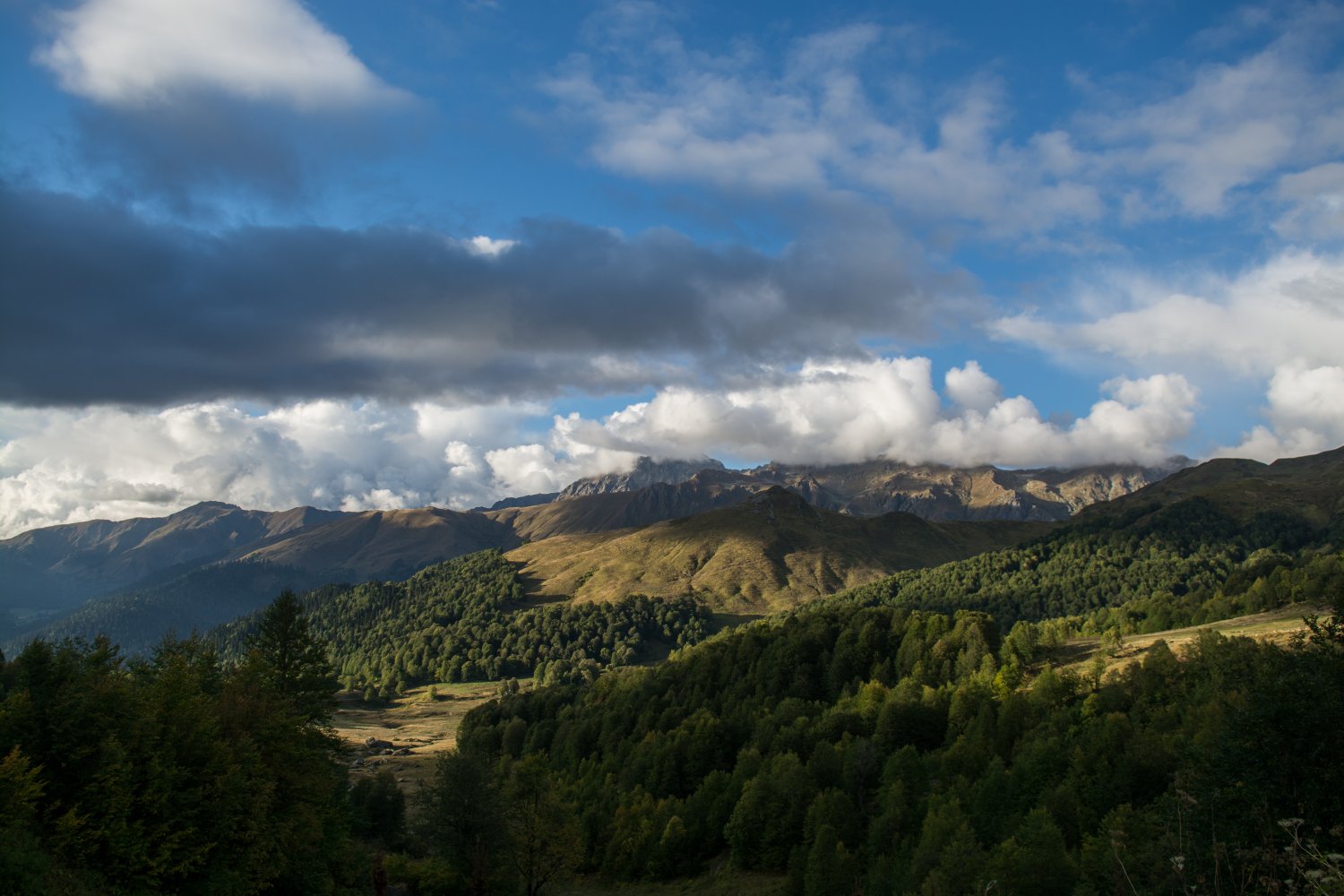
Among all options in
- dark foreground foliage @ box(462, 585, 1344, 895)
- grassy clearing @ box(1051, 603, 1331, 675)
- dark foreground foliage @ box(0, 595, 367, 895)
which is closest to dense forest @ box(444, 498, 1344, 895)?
dark foreground foliage @ box(462, 585, 1344, 895)

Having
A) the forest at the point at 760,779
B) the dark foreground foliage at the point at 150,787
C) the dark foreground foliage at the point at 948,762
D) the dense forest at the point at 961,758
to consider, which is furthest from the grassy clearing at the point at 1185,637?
the dark foreground foliage at the point at 150,787

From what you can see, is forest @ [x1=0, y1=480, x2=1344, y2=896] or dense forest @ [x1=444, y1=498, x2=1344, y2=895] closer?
dense forest @ [x1=444, y1=498, x2=1344, y2=895]

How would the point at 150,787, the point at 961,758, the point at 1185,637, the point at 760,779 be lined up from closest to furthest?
→ the point at 150,787, the point at 961,758, the point at 760,779, the point at 1185,637

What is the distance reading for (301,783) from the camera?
49219 mm

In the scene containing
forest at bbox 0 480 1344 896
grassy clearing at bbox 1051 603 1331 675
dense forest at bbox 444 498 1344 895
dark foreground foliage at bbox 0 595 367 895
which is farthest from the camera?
grassy clearing at bbox 1051 603 1331 675

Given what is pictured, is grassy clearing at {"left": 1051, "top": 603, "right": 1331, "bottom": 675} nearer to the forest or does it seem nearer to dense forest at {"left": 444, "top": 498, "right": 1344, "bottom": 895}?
the forest

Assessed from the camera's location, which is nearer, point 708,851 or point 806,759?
point 708,851

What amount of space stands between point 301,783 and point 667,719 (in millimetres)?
85660

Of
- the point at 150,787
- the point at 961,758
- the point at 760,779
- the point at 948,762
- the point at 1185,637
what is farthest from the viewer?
the point at 1185,637

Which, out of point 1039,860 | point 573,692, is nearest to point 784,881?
point 1039,860

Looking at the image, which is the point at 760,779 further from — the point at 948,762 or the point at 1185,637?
the point at 1185,637

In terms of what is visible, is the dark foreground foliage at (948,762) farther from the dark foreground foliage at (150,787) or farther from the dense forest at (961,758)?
the dark foreground foliage at (150,787)

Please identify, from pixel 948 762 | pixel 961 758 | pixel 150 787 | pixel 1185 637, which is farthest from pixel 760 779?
pixel 1185 637

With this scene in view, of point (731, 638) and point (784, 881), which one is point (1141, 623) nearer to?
point (731, 638)
